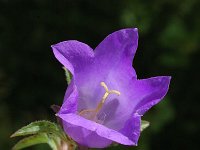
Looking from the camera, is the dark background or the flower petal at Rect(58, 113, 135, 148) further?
the dark background

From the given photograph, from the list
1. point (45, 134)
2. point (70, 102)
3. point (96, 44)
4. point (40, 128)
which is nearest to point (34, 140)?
point (45, 134)

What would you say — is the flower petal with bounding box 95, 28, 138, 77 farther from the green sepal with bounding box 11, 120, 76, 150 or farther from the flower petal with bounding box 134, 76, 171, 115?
the green sepal with bounding box 11, 120, 76, 150

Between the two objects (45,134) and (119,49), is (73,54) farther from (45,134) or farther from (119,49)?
(45,134)

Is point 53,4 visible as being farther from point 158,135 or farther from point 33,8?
point 158,135

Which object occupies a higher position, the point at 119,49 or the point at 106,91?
the point at 119,49

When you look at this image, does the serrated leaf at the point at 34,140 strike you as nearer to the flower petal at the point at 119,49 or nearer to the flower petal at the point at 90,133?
the flower petal at the point at 90,133

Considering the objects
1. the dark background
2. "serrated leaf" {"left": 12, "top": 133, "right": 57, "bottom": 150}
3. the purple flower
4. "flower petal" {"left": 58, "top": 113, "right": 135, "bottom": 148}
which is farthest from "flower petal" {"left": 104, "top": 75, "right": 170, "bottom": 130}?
the dark background

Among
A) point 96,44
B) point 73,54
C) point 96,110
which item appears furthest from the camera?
point 96,44
